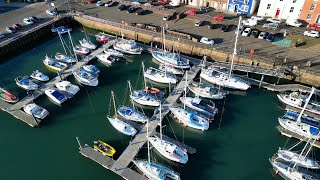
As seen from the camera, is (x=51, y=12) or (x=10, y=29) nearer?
(x=10, y=29)

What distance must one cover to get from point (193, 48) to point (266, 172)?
3102 cm

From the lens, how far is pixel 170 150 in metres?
39.8

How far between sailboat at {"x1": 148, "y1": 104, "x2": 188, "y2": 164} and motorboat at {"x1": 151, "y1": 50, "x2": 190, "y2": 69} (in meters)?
19.8

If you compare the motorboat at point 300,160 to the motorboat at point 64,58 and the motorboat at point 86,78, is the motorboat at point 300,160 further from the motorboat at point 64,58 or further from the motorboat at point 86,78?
the motorboat at point 64,58

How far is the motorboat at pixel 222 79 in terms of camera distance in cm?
5181

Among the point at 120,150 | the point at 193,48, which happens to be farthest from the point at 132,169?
the point at 193,48

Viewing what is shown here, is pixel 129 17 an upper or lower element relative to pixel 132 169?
upper

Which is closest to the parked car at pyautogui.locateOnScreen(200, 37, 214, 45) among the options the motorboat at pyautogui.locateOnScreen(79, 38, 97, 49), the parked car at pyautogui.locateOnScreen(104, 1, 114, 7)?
the motorboat at pyautogui.locateOnScreen(79, 38, 97, 49)

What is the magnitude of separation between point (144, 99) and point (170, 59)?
1288cm

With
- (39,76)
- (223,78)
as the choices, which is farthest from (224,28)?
(39,76)

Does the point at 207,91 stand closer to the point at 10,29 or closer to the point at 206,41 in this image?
the point at 206,41

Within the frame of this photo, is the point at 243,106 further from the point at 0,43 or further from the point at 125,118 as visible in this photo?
the point at 0,43

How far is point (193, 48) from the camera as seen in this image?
60.8 meters

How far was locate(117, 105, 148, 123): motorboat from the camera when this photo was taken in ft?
149
